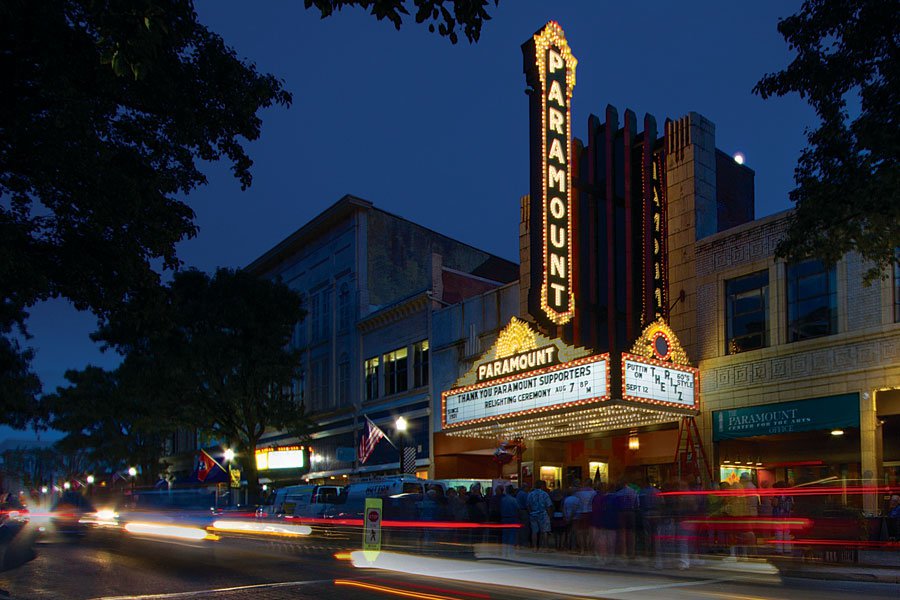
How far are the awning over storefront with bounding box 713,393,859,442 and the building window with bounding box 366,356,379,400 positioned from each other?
21107mm

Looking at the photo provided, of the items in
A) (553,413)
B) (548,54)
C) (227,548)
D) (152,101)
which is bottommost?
(227,548)

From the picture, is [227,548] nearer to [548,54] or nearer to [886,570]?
[886,570]

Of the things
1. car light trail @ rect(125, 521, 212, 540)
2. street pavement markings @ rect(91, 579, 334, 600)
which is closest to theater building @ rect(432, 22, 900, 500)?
car light trail @ rect(125, 521, 212, 540)

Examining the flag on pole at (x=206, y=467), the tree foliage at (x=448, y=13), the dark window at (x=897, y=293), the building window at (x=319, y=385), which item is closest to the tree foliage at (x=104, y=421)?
the flag on pole at (x=206, y=467)

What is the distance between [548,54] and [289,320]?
20256 mm

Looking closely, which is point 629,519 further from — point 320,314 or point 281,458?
point 281,458

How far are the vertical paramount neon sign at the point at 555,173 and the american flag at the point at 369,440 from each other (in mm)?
14300

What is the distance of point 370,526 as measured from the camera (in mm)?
18391

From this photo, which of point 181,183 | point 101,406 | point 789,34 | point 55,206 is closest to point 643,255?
point 789,34

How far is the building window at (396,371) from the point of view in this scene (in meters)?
41.1

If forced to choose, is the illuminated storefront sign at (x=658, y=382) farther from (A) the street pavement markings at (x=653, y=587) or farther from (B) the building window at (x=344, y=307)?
(B) the building window at (x=344, y=307)

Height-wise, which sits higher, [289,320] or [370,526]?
[289,320]

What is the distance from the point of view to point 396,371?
41.7 m

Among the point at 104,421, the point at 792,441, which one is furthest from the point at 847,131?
the point at 104,421
